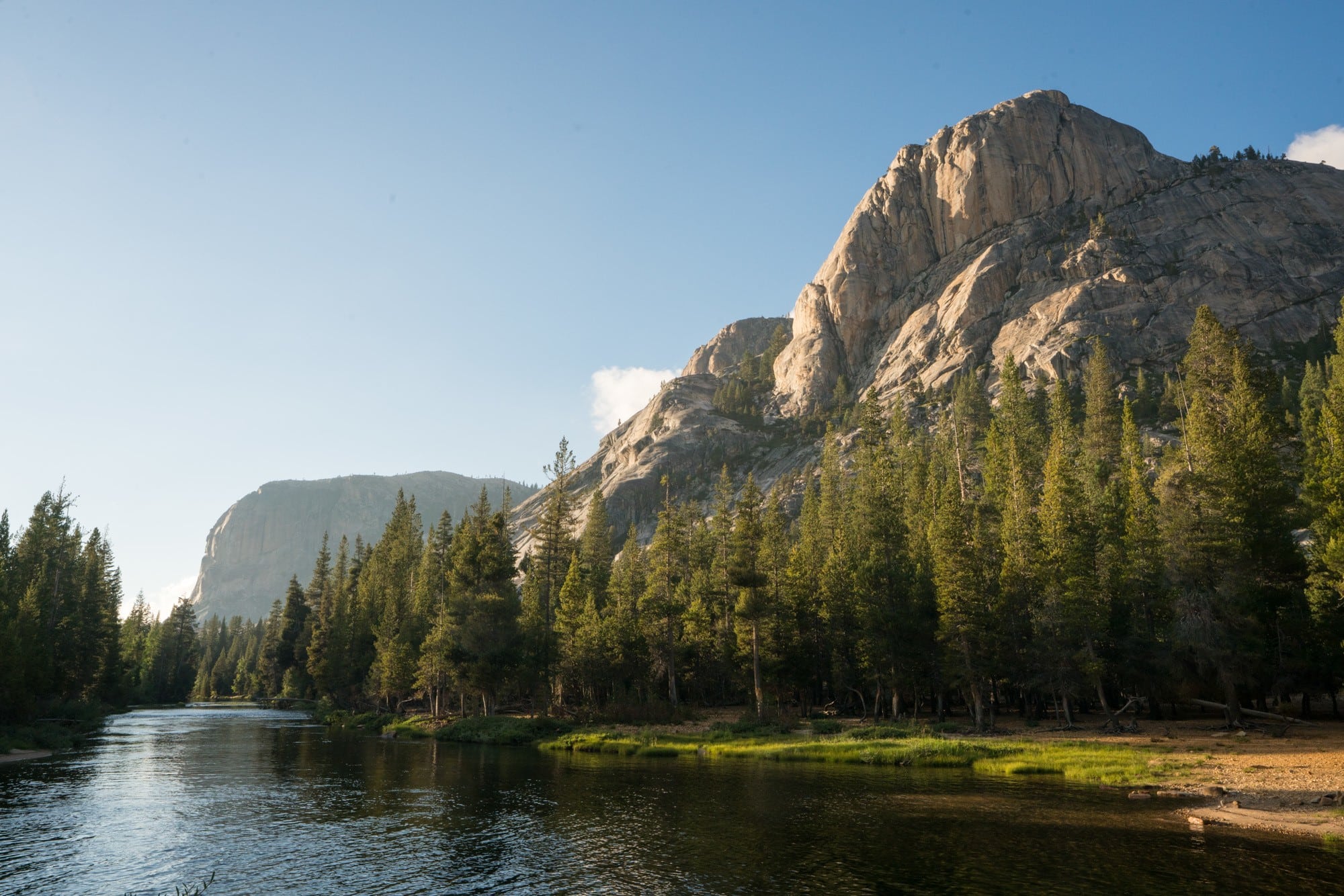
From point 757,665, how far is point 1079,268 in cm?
15015

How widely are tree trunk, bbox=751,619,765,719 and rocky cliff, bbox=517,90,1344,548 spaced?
106756 mm

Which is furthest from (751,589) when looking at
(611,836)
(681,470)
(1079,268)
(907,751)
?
(1079,268)

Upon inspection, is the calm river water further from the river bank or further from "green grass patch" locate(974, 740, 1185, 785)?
"green grass patch" locate(974, 740, 1185, 785)

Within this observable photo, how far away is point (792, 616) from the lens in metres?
63.4

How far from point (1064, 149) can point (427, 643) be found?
204 meters

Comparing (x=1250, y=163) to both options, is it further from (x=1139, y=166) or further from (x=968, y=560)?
(x=968, y=560)

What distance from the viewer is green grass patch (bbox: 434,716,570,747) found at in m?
57.5

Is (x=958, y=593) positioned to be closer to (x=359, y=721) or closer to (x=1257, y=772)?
(x=1257, y=772)

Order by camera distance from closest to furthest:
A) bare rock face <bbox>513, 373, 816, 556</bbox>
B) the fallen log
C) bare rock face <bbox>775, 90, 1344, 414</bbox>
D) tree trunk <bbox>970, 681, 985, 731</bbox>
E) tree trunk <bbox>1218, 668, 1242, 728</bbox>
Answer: tree trunk <bbox>1218, 668, 1242, 728</bbox> → the fallen log → tree trunk <bbox>970, 681, 985, 731</bbox> → bare rock face <bbox>775, 90, 1344, 414</bbox> → bare rock face <bbox>513, 373, 816, 556</bbox>

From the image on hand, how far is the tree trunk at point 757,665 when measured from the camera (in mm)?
56844

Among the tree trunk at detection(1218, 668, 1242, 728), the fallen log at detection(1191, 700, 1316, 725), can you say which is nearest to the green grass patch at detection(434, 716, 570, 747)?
A: the fallen log at detection(1191, 700, 1316, 725)

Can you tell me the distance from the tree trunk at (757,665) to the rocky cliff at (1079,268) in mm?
106756

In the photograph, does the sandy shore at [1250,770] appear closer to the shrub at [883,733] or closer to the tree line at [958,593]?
the tree line at [958,593]

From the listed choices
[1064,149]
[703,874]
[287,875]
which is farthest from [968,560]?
[1064,149]
